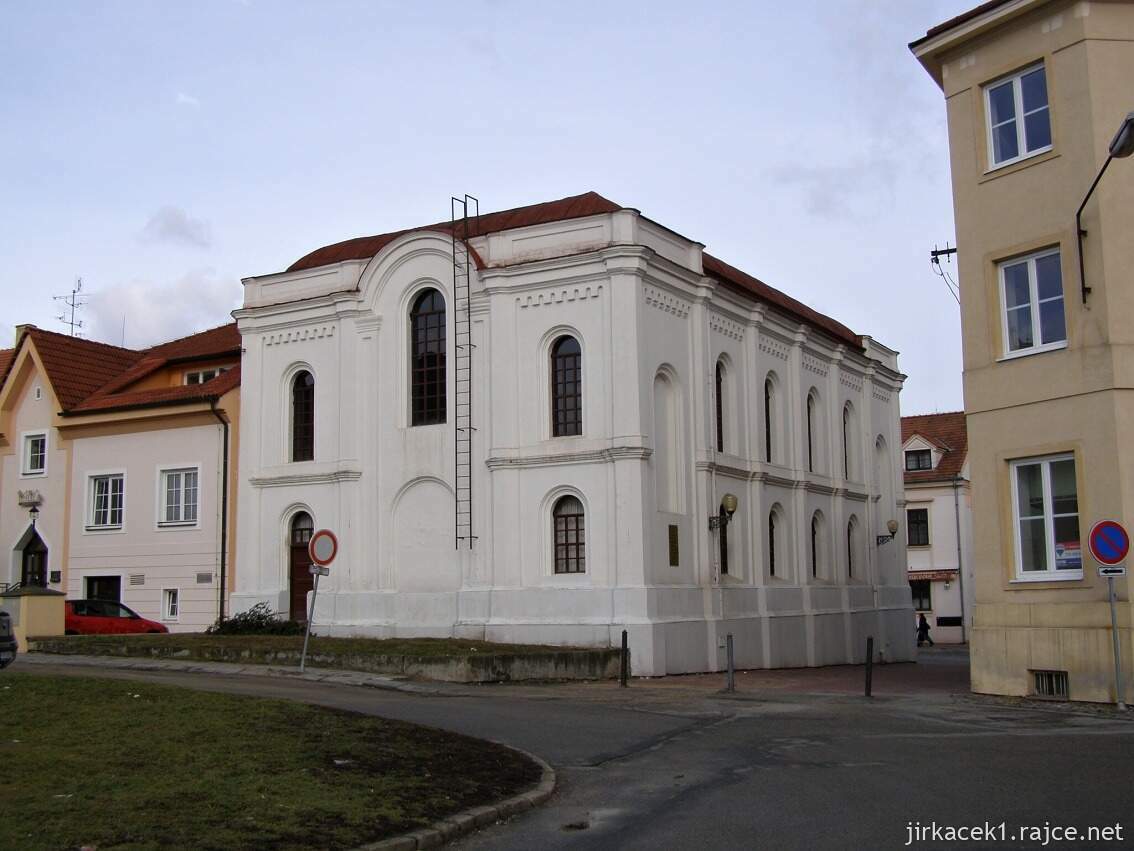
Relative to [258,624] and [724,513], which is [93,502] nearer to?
[258,624]

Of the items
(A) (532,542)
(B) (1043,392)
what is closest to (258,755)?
(B) (1043,392)

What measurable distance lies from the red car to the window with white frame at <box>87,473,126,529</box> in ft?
10.4

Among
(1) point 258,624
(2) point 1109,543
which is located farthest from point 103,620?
Result: (2) point 1109,543

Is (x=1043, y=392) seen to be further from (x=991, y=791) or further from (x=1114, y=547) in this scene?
(x=991, y=791)

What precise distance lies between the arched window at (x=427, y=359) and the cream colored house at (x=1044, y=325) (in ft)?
45.9

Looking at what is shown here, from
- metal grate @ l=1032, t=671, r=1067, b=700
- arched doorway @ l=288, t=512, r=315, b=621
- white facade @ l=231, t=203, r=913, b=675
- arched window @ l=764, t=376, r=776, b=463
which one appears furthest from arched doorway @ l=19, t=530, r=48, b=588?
metal grate @ l=1032, t=671, r=1067, b=700

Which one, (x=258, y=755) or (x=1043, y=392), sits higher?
(x=1043, y=392)

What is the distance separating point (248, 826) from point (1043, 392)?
15259 millimetres

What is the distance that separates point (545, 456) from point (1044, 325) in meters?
12.2

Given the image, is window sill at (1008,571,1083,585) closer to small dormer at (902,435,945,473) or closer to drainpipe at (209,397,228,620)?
drainpipe at (209,397,228,620)

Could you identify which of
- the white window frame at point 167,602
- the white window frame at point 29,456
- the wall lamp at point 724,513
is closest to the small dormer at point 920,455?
the wall lamp at point 724,513

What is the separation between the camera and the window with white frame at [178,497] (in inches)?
1454

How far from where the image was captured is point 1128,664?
1853cm

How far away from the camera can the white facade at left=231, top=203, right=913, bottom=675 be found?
2859cm
